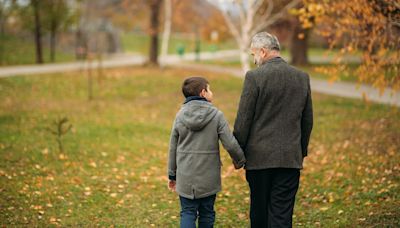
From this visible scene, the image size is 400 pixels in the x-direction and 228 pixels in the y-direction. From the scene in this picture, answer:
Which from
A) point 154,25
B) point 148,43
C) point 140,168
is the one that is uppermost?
point 154,25

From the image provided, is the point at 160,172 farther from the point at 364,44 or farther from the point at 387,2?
the point at 387,2

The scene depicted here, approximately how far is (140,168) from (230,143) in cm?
495

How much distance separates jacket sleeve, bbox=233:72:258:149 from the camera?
445 centimetres

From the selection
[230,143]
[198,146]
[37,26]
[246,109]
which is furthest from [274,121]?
[37,26]

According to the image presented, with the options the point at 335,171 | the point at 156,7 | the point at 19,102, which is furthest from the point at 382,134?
the point at 156,7

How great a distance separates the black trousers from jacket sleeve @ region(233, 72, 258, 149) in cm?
36

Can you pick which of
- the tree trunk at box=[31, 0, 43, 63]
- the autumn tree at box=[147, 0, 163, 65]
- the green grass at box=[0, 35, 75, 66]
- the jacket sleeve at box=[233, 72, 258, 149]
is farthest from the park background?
the tree trunk at box=[31, 0, 43, 63]

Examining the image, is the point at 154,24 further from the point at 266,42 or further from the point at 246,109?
the point at 246,109

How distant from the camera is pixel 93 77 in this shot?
22.1 m

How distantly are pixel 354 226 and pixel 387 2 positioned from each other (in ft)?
10.3

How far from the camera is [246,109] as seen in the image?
14.7ft

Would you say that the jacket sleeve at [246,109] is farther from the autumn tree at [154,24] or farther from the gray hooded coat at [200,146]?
the autumn tree at [154,24]

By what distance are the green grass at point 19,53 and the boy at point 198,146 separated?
78.7 ft

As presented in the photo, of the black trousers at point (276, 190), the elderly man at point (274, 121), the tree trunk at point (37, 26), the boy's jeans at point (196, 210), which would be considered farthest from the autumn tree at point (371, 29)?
the tree trunk at point (37, 26)
